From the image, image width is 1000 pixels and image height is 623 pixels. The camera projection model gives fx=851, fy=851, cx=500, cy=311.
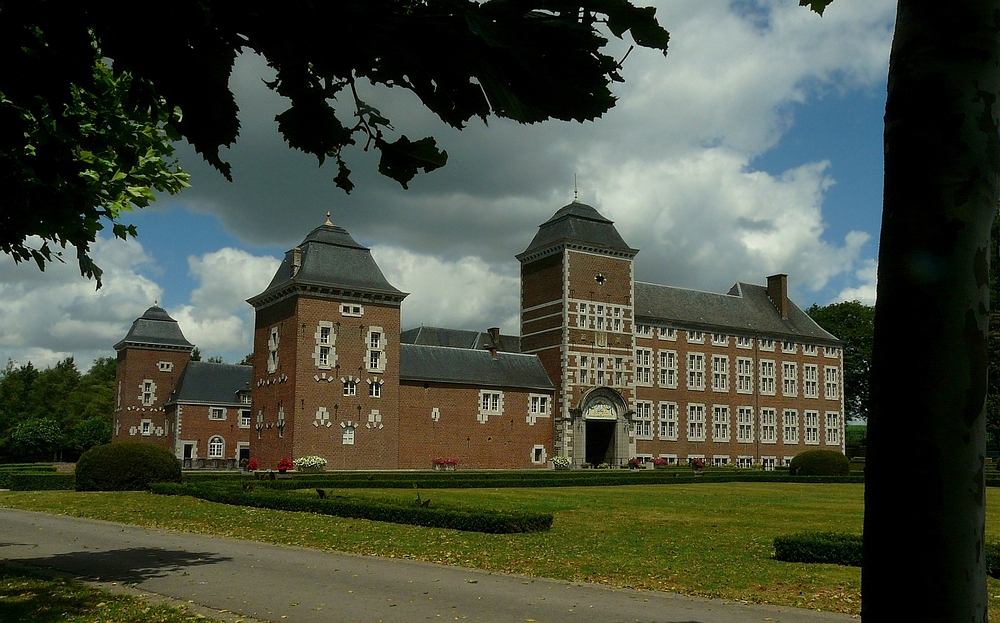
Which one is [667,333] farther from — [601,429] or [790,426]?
[790,426]

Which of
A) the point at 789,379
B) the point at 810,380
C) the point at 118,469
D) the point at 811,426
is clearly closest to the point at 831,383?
the point at 810,380

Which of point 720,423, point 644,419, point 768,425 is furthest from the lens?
point 768,425

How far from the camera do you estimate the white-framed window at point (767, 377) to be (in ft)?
210

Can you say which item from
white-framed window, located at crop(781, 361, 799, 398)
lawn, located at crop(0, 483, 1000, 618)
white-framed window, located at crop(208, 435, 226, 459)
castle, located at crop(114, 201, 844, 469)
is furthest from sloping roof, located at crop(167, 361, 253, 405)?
white-framed window, located at crop(781, 361, 799, 398)

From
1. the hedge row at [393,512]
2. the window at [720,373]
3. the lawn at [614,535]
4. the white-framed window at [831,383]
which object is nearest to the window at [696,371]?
the window at [720,373]

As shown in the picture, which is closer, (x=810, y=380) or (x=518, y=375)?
(x=518, y=375)

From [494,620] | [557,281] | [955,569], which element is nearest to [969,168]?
[955,569]

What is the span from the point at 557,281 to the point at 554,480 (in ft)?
67.0

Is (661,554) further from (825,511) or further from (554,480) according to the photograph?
(554,480)

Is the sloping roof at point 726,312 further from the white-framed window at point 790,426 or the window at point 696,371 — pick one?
the white-framed window at point 790,426

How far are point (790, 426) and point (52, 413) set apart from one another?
6283 centimetres

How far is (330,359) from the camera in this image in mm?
44094

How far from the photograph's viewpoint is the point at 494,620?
8711mm

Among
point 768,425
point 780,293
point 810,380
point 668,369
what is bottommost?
point 768,425
